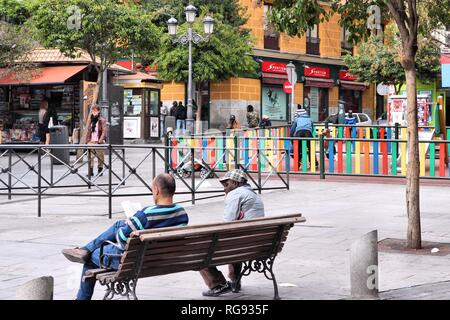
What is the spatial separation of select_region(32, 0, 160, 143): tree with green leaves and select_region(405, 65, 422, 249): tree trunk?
68.5ft

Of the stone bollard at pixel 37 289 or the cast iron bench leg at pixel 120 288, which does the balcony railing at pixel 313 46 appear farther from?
the stone bollard at pixel 37 289

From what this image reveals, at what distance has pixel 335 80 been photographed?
5472 cm

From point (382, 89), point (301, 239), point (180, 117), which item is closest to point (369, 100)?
point (382, 89)

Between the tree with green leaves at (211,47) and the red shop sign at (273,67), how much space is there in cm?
296

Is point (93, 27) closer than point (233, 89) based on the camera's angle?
Yes

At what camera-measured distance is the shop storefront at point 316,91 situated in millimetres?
52000

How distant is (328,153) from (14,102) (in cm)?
1701

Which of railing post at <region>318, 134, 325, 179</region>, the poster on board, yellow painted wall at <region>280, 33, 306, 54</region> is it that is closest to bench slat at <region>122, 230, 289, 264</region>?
railing post at <region>318, 134, 325, 179</region>

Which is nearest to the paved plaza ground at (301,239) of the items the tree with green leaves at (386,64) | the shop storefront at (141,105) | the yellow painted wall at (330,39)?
the shop storefront at (141,105)

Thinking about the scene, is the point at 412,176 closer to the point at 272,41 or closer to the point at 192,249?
the point at 192,249

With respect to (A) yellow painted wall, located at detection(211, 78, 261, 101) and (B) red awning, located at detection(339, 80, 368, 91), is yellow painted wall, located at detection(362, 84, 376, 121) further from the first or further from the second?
(A) yellow painted wall, located at detection(211, 78, 261, 101)

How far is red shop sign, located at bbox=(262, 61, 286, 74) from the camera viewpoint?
48594 mm

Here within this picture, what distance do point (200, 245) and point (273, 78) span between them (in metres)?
41.8

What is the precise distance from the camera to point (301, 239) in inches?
463
